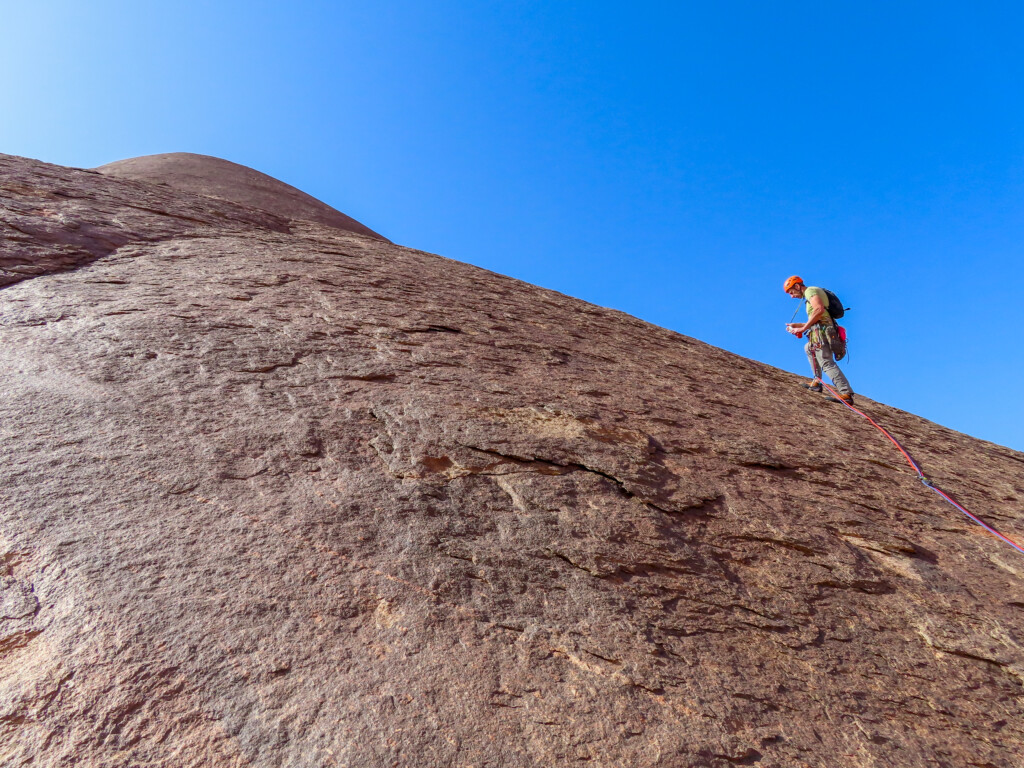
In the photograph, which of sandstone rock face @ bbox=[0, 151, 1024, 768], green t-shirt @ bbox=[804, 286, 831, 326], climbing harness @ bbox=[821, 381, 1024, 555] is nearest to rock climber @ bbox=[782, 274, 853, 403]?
green t-shirt @ bbox=[804, 286, 831, 326]

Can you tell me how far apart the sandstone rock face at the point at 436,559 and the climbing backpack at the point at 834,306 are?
2.76 meters

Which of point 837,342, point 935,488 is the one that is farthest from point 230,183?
point 935,488

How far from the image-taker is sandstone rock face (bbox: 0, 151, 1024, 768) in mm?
2566

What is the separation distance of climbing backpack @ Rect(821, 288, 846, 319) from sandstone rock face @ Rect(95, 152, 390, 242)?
1028cm

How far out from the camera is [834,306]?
8.80 meters

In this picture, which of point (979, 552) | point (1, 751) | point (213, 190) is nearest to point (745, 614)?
point (979, 552)

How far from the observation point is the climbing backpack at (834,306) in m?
8.80

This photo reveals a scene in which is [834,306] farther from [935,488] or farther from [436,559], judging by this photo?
[436,559]

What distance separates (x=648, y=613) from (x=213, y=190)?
54.7 ft

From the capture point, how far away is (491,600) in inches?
127

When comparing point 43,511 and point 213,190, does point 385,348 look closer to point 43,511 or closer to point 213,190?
point 43,511

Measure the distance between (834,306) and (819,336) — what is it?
53cm

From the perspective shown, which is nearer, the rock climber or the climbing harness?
the climbing harness

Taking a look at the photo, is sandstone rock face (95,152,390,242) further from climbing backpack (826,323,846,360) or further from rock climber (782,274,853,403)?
climbing backpack (826,323,846,360)
